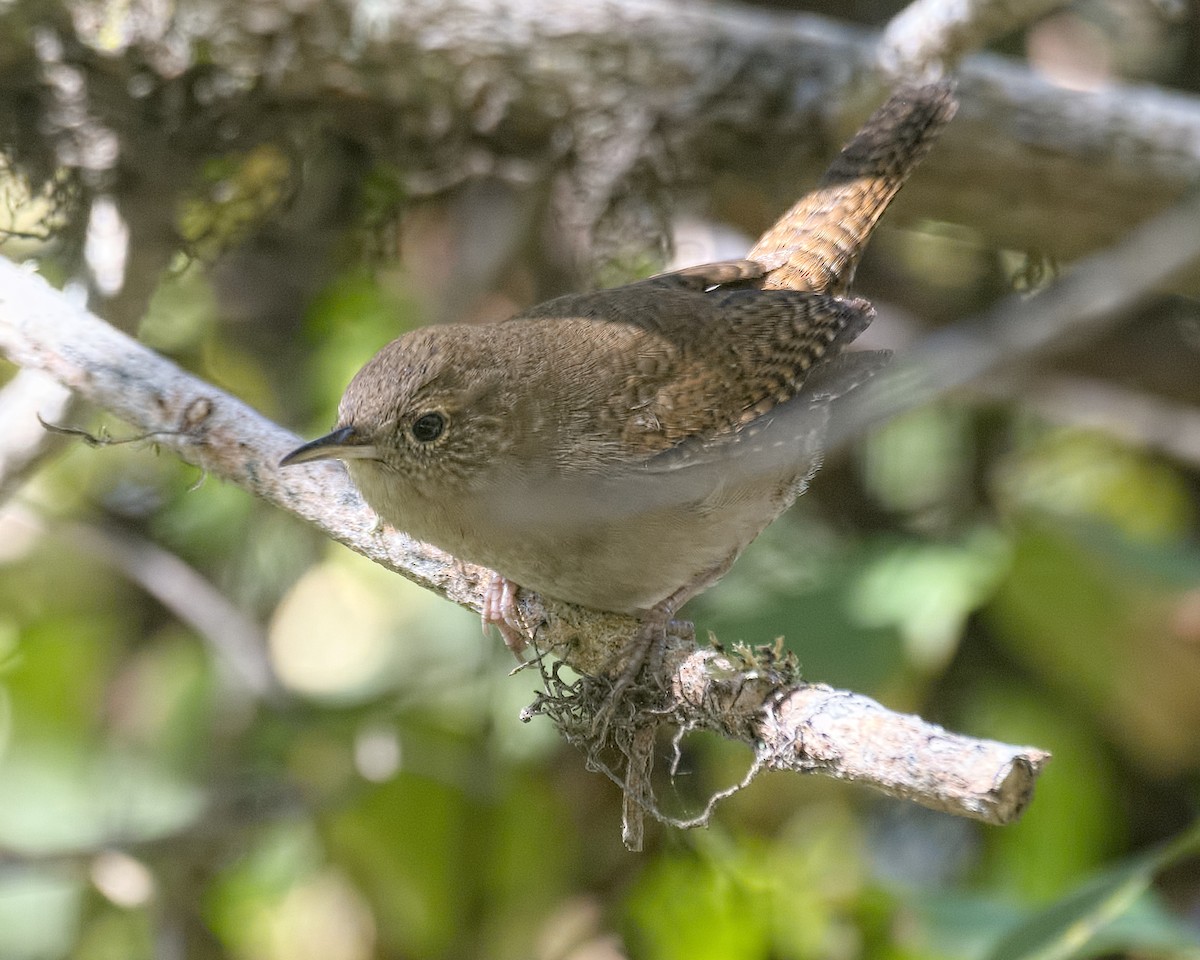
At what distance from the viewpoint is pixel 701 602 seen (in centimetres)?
427

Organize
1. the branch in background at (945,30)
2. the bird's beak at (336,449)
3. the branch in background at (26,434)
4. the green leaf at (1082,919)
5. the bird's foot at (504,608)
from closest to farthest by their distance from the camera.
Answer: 1. the bird's beak at (336,449)
2. the green leaf at (1082,919)
3. the bird's foot at (504,608)
4. the branch in background at (26,434)
5. the branch in background at (945,30)

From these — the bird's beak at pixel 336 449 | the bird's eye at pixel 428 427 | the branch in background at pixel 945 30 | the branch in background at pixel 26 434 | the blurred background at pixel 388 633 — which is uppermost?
the branch in background at pixel 945 30

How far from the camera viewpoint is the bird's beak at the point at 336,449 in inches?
94.5

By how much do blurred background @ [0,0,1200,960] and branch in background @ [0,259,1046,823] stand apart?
44cm

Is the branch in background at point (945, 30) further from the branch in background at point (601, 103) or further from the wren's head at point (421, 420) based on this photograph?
the wren's head at point (421, 420)

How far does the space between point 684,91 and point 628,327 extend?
123 cm

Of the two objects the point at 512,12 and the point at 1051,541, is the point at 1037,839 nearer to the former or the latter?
the point at 1051,541

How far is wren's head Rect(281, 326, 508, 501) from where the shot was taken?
101 inches

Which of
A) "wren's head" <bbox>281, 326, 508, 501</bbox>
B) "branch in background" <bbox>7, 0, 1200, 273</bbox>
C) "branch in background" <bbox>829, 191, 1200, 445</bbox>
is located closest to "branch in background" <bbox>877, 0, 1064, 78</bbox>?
"branch in background" <bbox>7, 0, 1200, 273</bbox>

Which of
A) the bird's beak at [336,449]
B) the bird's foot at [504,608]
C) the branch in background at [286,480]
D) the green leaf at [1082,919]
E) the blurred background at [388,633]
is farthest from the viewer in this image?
the blurred background at [388,633]

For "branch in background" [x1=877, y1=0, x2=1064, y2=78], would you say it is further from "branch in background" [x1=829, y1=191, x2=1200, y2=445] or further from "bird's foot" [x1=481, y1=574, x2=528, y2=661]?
"bird's foot" [x1=481, y1=574, x2=528, y2=661]

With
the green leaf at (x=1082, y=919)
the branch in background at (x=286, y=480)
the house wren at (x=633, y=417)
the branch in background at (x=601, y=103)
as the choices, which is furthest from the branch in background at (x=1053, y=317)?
Answer: the branch in background at (x=601, y=103)

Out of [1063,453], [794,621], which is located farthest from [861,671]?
[1063,453]

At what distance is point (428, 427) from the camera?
2646 millimetres
